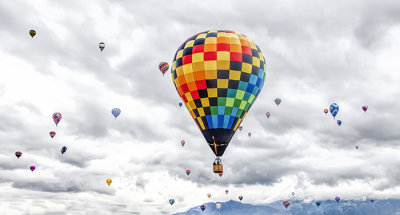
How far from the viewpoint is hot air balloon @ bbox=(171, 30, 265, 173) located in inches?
1618

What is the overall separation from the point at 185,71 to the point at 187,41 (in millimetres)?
3699

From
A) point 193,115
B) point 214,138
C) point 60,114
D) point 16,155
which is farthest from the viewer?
point 16,155

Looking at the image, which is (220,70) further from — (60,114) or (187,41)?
(60,114)

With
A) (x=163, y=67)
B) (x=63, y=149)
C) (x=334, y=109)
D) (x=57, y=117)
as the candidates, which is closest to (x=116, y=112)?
(x=57, y=117)

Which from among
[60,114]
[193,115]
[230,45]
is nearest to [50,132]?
[60,114]

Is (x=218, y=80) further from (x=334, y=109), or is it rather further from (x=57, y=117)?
(x=334, y=109)

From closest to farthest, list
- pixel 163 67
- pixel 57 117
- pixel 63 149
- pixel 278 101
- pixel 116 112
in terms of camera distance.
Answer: pixel 163 67 < pixel 116 112 < pixel 57 117 < pixel 278 101 < pixel 63 149

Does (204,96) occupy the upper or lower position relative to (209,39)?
lower

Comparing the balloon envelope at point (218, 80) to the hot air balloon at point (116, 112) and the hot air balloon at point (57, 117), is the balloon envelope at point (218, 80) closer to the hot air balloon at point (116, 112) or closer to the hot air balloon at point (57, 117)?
the hot air balloon at point (116, 112)

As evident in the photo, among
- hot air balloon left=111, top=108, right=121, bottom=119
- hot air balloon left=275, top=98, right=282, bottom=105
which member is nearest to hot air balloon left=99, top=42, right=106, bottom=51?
hot air balloon left=111, top=108, right=121, bottom=119

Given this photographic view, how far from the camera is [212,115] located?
135 feet

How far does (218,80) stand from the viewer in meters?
41.1

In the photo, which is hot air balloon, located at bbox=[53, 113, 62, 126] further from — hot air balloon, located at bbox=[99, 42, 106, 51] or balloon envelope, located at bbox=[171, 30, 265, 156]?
balloon envelope, located at bbox=[171, 30, 265, 156]

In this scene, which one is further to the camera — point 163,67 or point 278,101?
point 278,101
